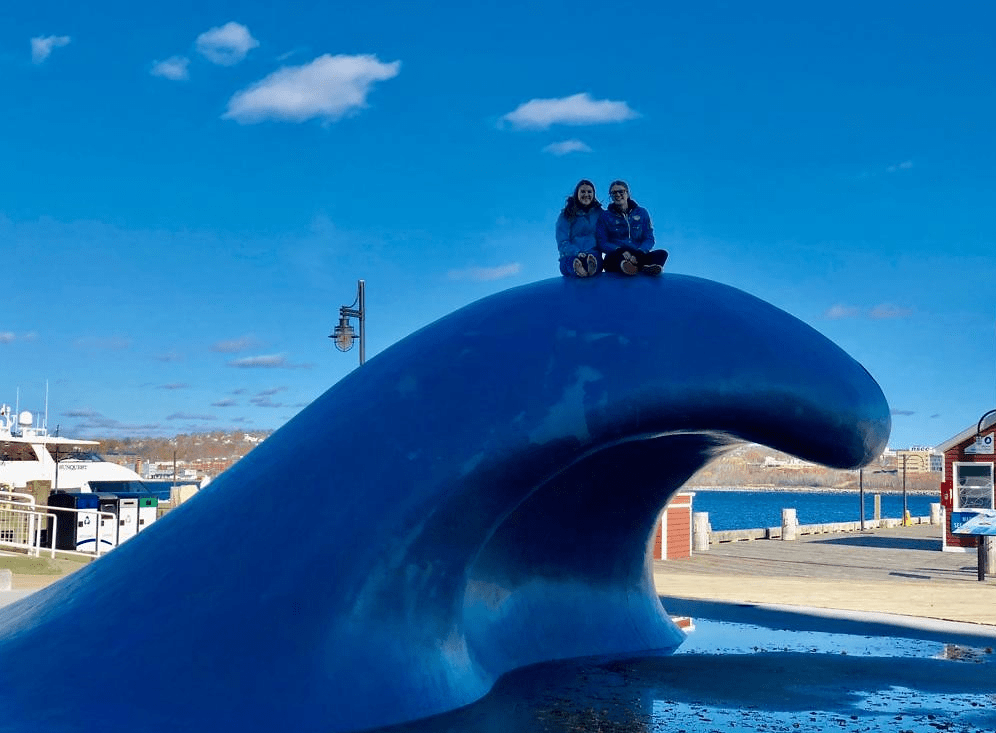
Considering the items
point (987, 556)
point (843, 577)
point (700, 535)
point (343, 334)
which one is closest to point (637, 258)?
point (343, 334)

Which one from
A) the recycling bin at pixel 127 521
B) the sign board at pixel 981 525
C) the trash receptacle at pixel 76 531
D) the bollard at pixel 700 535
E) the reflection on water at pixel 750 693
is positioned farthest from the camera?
the bollard at pixel 700 535

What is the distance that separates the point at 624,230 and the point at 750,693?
4063mm

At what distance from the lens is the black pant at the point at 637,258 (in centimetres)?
890

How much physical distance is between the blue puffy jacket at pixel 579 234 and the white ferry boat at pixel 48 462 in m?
34.5

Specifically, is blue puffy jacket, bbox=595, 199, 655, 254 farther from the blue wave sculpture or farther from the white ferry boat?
the white ferry boat

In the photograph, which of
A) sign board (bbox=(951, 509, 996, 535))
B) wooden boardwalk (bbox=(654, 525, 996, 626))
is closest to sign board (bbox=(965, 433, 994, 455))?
wooden boardwalk (bbox=(654, 525, 996, 626))

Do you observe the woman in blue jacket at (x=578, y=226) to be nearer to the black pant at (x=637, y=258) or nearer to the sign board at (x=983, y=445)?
the black pant at (x=637, y=258)

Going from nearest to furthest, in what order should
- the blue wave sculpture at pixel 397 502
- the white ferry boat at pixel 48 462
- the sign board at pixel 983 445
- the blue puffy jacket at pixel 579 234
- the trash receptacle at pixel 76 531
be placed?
the blue wave sculpture at pixel 397 502
the blue puffy jacket at pixel 579 234
the trash receptacle at pixel 76 531
the sign board at pixel 983 445
the white ferry boat at pixel 48 462

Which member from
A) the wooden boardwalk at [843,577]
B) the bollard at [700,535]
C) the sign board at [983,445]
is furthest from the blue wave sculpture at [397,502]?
the sign board at [983,445]

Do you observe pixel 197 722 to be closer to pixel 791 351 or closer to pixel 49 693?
pixel 49 693

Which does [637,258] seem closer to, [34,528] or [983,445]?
[34,528]

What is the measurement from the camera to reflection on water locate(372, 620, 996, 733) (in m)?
7.29

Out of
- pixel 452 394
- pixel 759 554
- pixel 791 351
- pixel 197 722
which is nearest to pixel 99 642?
pixel 197 722

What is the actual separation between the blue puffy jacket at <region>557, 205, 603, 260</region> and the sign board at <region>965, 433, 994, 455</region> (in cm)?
2851
